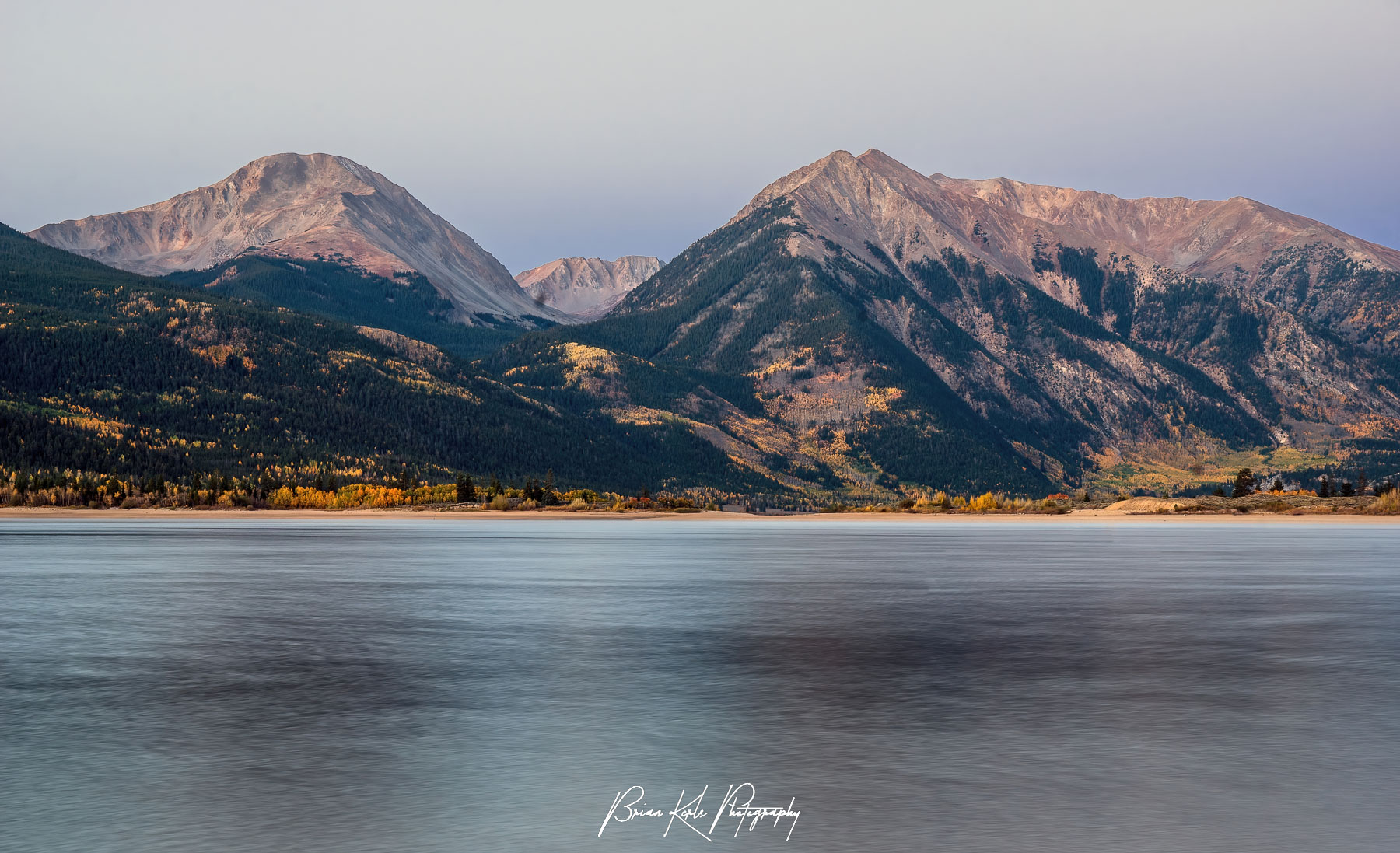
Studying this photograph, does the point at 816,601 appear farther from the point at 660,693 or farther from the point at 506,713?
the point at 506,713

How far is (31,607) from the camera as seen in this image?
73125 mm

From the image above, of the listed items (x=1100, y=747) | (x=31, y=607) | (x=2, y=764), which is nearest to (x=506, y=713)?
(x=2, y=764)

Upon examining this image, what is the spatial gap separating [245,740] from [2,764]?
18.6 feet

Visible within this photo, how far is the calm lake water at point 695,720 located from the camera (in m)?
24.4

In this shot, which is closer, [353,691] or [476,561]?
[353,691]

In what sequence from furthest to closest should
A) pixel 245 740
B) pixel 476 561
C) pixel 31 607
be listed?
pixel 476 561 → pixel 31 607 → pixel 245 740

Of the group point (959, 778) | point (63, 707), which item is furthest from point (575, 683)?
point (959, 778)

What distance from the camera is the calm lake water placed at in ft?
79.9

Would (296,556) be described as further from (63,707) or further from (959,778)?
(959,778)

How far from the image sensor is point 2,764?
98.6ft

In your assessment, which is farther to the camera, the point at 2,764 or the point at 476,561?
the point at 476,561

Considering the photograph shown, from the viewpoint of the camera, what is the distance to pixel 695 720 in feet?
120

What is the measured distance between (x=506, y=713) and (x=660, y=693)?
6069 mm

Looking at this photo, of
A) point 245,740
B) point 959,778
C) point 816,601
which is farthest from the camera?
point 816,601
